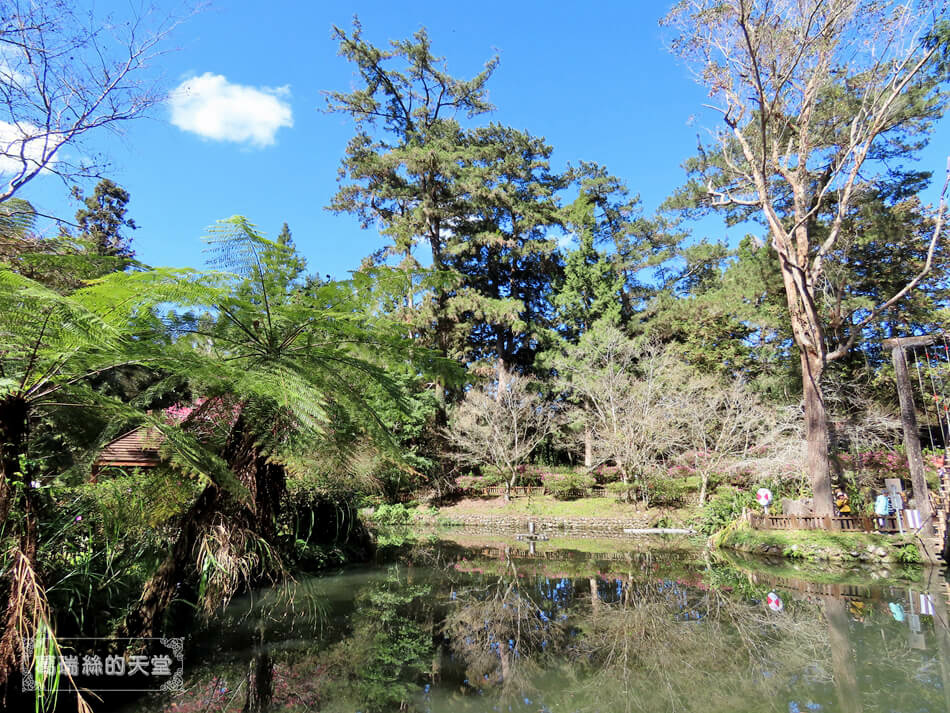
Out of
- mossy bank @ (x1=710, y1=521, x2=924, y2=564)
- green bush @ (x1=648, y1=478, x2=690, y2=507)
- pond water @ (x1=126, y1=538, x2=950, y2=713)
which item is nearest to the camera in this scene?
pond water @ (x1=126, y1=538, x2=950, y2=713)

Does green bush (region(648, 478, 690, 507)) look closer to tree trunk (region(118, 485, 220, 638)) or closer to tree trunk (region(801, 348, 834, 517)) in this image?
tree trunk (region(801, 348, 834, 517))

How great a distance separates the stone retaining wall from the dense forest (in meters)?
1.28

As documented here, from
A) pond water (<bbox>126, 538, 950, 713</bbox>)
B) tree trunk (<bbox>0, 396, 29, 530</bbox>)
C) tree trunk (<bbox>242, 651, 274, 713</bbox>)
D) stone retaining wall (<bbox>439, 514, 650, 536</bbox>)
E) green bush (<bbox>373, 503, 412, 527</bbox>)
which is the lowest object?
stone retaining wall (<bbox>439, 514, 650, 536</bbox>)

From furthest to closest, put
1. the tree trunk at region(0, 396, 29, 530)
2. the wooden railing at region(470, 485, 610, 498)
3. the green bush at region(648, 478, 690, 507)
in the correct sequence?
the wooden railing at region(470, 485, 610, 498)
the green bush at region(648, 478, 690, 507)
the tree trunk at region(0, 396, 29, 530)

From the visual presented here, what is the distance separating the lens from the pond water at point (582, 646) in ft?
11.7

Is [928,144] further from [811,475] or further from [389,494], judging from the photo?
[389,494]

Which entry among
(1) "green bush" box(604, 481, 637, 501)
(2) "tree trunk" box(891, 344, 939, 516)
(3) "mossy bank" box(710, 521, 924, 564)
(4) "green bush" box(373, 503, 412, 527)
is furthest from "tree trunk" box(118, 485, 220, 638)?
(1) "green bush" box(604, 481, 637, 501)

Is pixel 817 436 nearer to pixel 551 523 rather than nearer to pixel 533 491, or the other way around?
pixel 551 523

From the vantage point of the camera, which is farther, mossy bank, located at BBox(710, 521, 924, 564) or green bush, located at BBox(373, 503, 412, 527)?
green bush, located at BBox(373, 503, 412, 527)

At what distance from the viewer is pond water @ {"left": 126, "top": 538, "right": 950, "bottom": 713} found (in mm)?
3559

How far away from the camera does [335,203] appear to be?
21.0 meters

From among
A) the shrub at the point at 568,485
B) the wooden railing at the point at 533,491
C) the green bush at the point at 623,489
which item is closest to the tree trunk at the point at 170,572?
the green bush at the point at 623,489

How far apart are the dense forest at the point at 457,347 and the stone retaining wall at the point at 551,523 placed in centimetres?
128

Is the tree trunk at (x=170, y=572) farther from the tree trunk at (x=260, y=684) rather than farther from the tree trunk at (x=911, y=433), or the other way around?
the tree trunk at (x=911, y=433)
